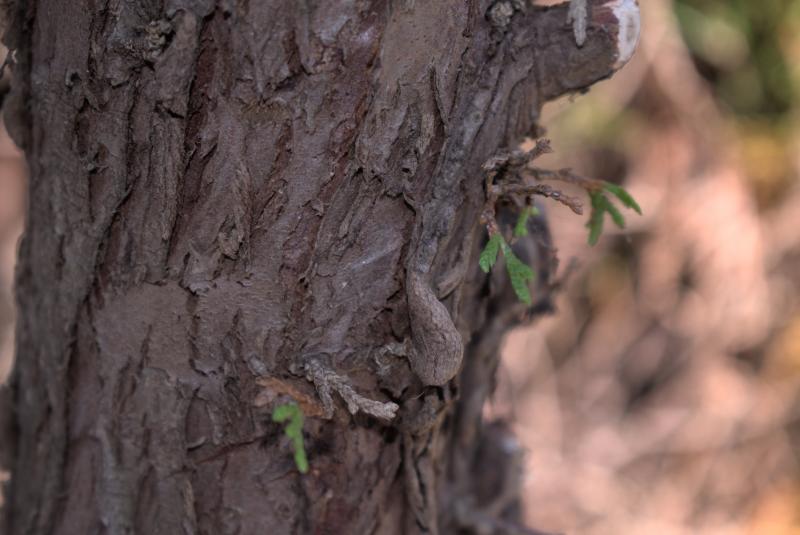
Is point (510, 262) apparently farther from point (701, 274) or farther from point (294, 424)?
point (701, 274)

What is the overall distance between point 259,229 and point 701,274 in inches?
104

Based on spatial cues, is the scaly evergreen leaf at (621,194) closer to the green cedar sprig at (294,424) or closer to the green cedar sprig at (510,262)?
the green cedar sprig at (510,262)

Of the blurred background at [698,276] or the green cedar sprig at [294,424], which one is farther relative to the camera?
the blurred background at [698,276]

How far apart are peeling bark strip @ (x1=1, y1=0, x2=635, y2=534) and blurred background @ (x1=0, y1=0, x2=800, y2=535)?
6.97ft

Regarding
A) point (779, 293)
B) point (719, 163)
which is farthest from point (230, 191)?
point (779, 293)

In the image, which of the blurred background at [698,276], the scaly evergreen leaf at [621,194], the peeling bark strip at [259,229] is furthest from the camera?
the blurred background at [698,276]

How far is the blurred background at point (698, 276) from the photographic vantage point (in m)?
2.95

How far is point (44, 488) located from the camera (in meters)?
0.97

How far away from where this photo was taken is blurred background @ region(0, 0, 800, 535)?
2.95 metres

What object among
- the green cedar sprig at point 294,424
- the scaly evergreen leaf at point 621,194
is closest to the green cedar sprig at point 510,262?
the scaly evergreen leaf at point 621,194

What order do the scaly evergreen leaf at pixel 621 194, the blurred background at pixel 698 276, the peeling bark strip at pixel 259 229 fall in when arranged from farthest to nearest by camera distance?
the blurred background at pixel 698 276, the scaly evergreen leaf at pixel 621 194, the peeling bark strip at pixel 259 229

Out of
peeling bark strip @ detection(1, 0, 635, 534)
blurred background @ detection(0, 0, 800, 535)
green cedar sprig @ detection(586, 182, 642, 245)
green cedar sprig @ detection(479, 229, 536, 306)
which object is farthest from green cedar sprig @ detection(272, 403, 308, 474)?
blurred background @ detection(0, 0, 800, 535)

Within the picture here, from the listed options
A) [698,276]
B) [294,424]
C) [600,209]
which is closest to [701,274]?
[698,276]

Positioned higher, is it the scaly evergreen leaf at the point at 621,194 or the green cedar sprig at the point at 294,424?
the scaly evergreen leaf at the point at 621,194
